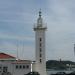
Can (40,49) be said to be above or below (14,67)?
above

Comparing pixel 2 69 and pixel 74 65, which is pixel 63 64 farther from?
pixel 2 69

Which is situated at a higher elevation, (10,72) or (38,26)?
(38,26)

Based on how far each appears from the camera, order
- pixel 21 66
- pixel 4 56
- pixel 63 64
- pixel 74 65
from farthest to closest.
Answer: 1. pixel 74 65
2. pixel 63 64
3. pixel 4 56
4. pixel 21 66

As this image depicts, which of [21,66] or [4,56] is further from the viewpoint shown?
[4,56]

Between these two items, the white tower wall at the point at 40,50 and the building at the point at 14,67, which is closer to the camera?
the building at the point at 14,67

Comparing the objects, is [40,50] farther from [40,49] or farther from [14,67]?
[14,67]

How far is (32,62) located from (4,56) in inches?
274

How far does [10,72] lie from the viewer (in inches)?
2511

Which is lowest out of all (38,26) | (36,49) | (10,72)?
(10,72)

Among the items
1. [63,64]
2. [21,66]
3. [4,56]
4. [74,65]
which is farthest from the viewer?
[74,65]

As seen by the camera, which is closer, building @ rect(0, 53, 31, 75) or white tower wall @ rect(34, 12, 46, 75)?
building @ rect(0, 53, 31, 75)

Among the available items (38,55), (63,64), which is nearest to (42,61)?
(38,55)

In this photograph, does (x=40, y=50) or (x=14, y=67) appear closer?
(x=14, y=67)

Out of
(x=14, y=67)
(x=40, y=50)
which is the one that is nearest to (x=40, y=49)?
(x=40, y=50)
